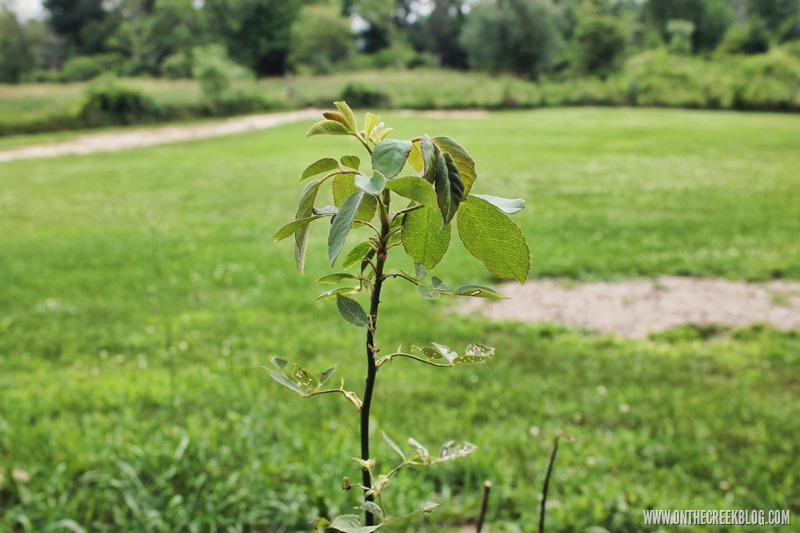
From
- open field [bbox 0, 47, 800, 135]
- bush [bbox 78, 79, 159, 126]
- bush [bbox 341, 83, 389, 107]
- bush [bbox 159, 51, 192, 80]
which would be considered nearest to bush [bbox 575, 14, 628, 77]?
open field [bbox 0, 47, 800, 135]

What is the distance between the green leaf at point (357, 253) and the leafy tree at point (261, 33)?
35.6 meters

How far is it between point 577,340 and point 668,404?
898 mm

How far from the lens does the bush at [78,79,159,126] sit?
21156mm

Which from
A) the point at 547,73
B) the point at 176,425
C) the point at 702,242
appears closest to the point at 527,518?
the point at 176,425

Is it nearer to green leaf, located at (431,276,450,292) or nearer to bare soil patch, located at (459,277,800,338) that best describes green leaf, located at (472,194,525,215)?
green leaf, located at (431,276,450,292)

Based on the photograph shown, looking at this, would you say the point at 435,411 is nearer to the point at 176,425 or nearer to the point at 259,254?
the point at 176,425

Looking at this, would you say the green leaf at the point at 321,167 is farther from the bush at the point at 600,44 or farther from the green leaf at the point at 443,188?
the bush at the point at 600,44

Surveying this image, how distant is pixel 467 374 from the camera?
321cm

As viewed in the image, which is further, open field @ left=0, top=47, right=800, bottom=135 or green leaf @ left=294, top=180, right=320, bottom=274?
open field @ left=0, top=47, right=800, bottom=135

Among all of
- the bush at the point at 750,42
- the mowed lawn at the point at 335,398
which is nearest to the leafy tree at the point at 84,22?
the bush at the point at 750,42

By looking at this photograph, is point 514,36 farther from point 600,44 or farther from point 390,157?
point 390,157

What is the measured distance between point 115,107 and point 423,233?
23.7 metres

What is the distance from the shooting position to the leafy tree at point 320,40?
115 ft

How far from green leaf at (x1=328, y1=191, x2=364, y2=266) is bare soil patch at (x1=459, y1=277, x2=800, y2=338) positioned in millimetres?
3562
